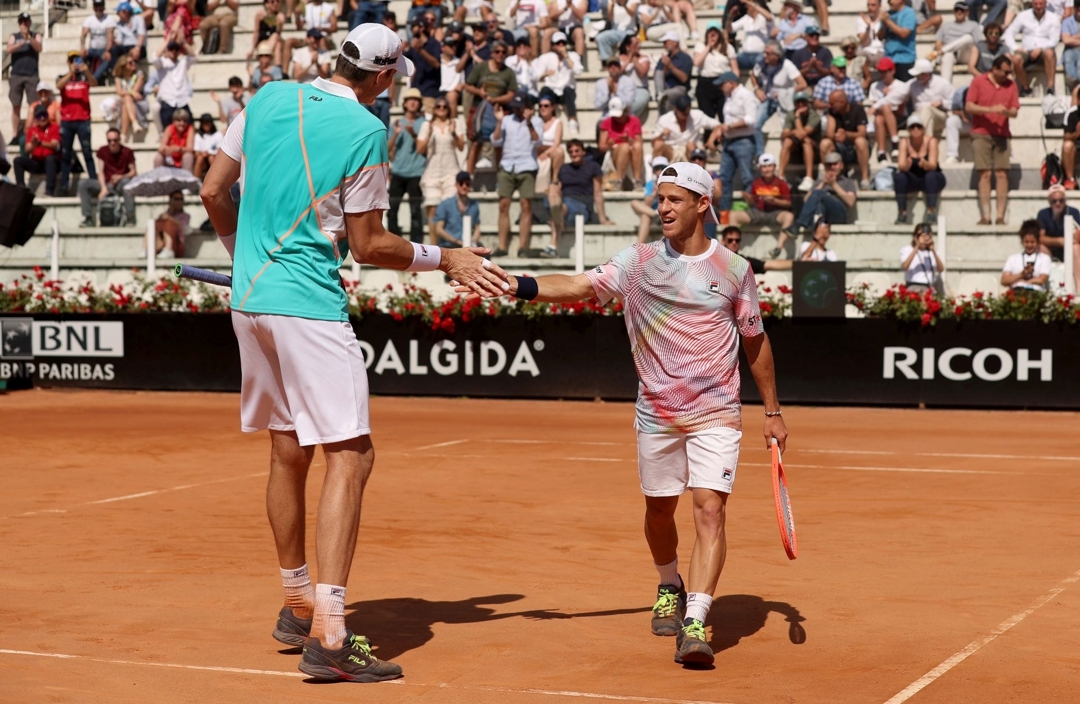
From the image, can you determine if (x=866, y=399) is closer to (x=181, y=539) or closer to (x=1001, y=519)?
(x=1001, y=519)

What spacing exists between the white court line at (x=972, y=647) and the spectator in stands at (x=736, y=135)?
13.3 metres

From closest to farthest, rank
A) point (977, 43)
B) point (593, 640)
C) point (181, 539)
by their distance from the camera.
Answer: point (593, 640), point (181, 539), point (977, 43)

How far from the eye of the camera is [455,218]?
790 inches

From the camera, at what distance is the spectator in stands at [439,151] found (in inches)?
831

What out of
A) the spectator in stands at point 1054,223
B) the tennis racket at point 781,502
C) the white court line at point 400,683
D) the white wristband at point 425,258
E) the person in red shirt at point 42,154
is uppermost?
the person in red shirt at point 42,154

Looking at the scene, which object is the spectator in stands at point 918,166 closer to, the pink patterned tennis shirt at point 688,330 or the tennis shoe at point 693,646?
the pink patterned tennis shirt at point 688,330

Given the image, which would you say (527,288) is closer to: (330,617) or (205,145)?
(330,617)

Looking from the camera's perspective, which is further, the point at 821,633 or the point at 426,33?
the point at 426,33

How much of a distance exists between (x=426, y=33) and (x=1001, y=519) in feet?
54.0

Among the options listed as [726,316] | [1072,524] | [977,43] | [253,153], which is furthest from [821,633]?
[977,43]

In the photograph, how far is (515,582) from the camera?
25.6 feet

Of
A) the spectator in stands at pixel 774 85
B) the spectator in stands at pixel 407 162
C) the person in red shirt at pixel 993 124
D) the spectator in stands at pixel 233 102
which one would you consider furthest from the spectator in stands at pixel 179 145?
the person in red shirt at pixel 993 124

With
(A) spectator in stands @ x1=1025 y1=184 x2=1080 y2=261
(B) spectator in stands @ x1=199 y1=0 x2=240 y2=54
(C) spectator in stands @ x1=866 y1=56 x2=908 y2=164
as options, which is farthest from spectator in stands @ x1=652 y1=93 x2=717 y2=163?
(B) spectator in stands @ x1=199 y1=0 x2=240 y2=54

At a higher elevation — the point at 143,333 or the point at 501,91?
the point at 501,91
